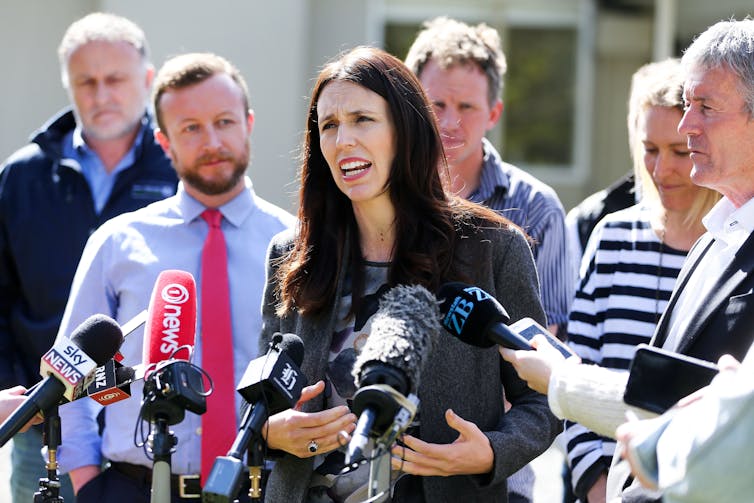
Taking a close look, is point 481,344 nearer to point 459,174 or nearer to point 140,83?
point 459,174

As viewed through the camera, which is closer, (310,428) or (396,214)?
(310,428)

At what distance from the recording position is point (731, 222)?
325cm

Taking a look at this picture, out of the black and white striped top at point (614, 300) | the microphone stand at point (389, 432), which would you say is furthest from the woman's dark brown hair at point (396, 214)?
the black and white striped top at point (614, 300)

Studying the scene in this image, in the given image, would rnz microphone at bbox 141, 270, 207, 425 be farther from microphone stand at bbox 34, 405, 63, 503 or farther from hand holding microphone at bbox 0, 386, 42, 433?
hand holding microphone at bbox 0, 386, 42, 433

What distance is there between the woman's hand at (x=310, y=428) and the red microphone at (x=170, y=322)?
0.37m

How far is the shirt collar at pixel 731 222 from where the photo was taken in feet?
10.5

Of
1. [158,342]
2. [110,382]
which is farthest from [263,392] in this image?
[110,382]

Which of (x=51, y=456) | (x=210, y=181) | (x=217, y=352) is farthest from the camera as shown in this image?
(x=210, y=181)

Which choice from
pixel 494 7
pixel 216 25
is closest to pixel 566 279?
pixel 216 25

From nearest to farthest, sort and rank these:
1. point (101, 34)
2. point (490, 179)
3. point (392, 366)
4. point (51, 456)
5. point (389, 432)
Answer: point (389, 432), point (392, 366), point (51, 456), point (490, 179), point (101, 34)

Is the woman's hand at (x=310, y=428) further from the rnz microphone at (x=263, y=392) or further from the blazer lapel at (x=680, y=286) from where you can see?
the blazer lapel at (x=680, y=286)

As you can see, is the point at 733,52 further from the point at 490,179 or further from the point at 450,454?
the point at 490,179

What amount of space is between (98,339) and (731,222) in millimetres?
1898

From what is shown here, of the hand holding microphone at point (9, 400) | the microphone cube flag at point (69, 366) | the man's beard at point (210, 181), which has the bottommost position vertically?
the hand holding microphone at point (9, 400)
